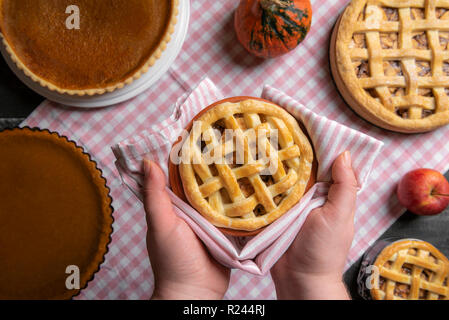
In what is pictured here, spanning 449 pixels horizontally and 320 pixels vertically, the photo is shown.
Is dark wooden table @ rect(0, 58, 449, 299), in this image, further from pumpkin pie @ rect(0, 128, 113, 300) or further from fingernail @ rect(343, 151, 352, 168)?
fingernail @ rect(343, 151, 352, 168)

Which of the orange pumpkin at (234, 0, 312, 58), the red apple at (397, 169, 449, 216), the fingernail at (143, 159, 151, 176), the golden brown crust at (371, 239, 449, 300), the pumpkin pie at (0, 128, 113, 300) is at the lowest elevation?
the golden brown crust at (371, 239, 449, 300)

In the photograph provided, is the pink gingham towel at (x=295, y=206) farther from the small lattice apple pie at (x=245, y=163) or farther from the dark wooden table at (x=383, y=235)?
the dark wooden table at (x=383, y=235)

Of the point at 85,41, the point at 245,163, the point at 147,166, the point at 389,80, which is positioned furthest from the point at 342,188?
the point at 85,41

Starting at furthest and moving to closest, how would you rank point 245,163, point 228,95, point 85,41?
point 228,95
point 85,41
point 245,163

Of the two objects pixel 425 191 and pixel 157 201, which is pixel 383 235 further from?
pixel 157 201

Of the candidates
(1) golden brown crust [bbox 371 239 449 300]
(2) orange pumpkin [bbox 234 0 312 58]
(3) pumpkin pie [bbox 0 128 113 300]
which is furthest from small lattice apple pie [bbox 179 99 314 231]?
(1) golden brown crust [bbox 371 239 449 300]
